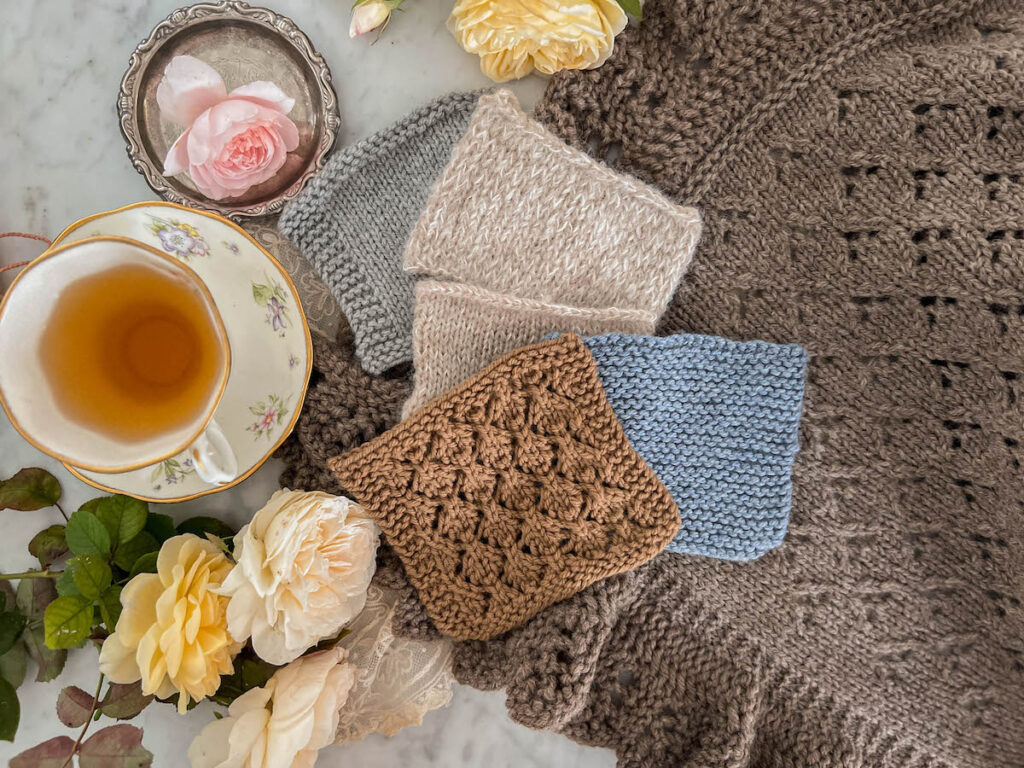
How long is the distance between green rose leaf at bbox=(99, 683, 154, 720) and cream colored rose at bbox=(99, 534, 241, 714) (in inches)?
1.7

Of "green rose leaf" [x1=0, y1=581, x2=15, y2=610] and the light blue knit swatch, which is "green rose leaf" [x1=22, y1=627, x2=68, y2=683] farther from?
the light blue knit swatch

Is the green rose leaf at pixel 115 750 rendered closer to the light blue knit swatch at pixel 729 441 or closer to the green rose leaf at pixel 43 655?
the green rose leaf at pixel 43 655

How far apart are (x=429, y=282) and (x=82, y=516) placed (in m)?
0.44

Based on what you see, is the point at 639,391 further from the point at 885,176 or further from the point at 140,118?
the point at 140,118

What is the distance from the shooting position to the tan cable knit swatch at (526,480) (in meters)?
0.77

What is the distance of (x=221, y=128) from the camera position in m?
0.78

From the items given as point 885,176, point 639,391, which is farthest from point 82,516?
point 885,176

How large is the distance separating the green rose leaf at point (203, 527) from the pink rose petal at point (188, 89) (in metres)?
0.45

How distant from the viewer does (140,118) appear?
0.84 m

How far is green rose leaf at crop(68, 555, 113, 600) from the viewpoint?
72 centimetres

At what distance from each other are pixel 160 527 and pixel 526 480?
0.42 m

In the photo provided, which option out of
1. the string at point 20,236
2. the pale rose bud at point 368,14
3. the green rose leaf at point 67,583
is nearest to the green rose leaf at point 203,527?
the green rose leaf at point 67,583

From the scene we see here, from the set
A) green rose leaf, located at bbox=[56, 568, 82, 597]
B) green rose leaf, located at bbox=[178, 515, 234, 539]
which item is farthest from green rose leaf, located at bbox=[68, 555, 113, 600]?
green rose leaf, located at bbox=[178, 515, 234, 539]

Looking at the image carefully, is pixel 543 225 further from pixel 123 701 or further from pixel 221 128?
pixel 123 701
